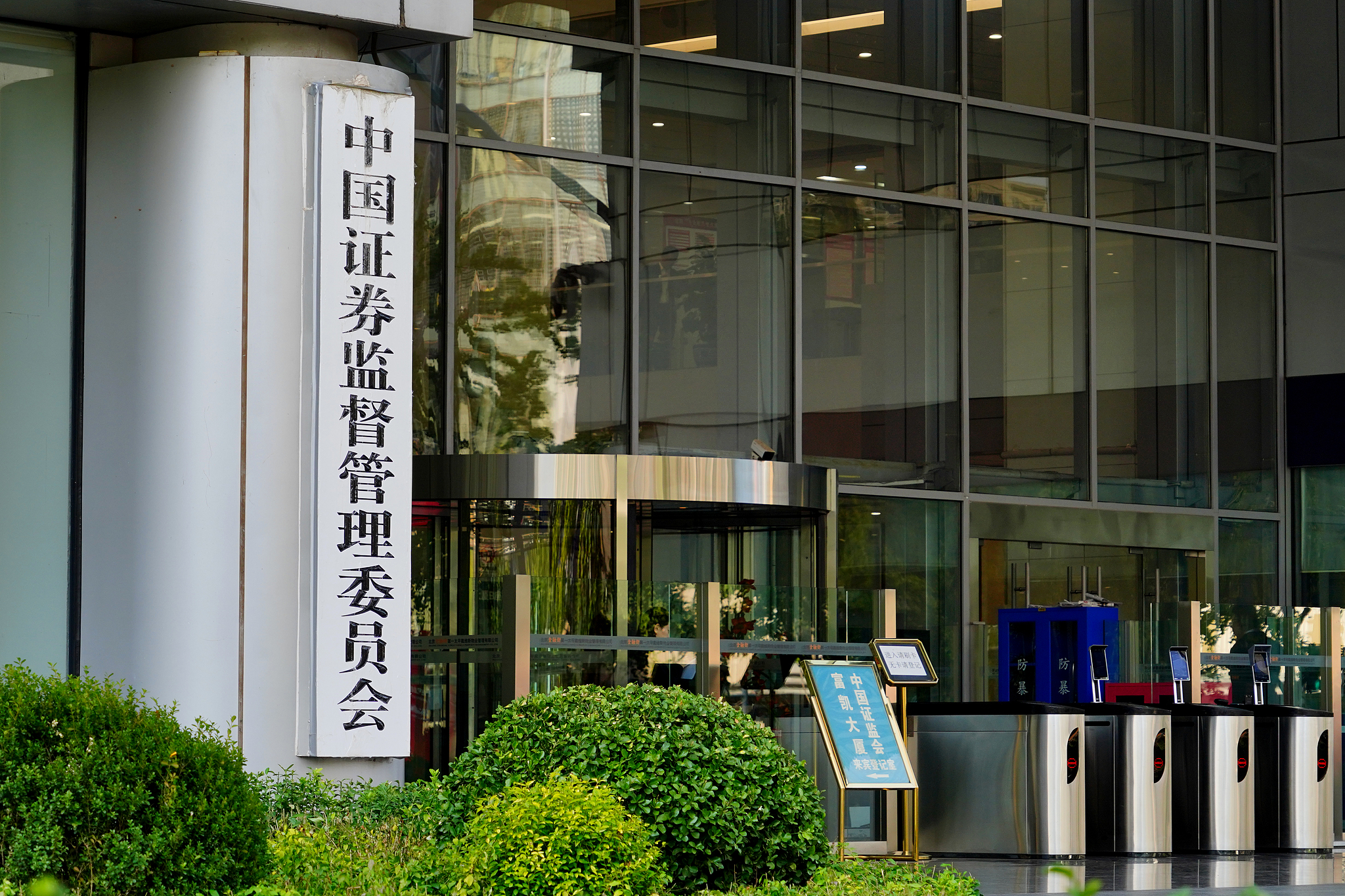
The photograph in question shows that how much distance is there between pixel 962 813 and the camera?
13625mm

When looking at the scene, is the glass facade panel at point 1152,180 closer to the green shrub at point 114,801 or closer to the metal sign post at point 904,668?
the metal sign post at point 904,668

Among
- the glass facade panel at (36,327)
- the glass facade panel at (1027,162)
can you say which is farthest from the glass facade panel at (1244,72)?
the glass facade panel at (36,327)

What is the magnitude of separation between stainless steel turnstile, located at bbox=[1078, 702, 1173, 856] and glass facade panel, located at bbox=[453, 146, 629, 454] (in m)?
5.00

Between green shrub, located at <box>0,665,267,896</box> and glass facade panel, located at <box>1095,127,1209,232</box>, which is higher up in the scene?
glass facade panel, located at <box>1095,127,1209,232</box>

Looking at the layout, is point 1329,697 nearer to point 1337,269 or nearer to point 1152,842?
point 1152,842

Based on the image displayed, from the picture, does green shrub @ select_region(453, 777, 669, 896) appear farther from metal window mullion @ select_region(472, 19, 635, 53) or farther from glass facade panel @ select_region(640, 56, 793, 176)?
glass facade panel @ select_region(640, 56, 793, 176)

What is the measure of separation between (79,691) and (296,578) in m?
3.28

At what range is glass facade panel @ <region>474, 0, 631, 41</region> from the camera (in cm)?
1633

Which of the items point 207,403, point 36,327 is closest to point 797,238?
point 207,403

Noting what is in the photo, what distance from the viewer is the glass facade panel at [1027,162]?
18.8 metres

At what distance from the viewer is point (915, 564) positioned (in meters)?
17.9

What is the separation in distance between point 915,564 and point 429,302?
5.61m

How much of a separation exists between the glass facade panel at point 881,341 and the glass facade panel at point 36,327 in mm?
8203

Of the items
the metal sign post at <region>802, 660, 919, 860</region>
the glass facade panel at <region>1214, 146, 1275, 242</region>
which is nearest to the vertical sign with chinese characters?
the metal sign post at <region>802, 660, 919, 860</region>
